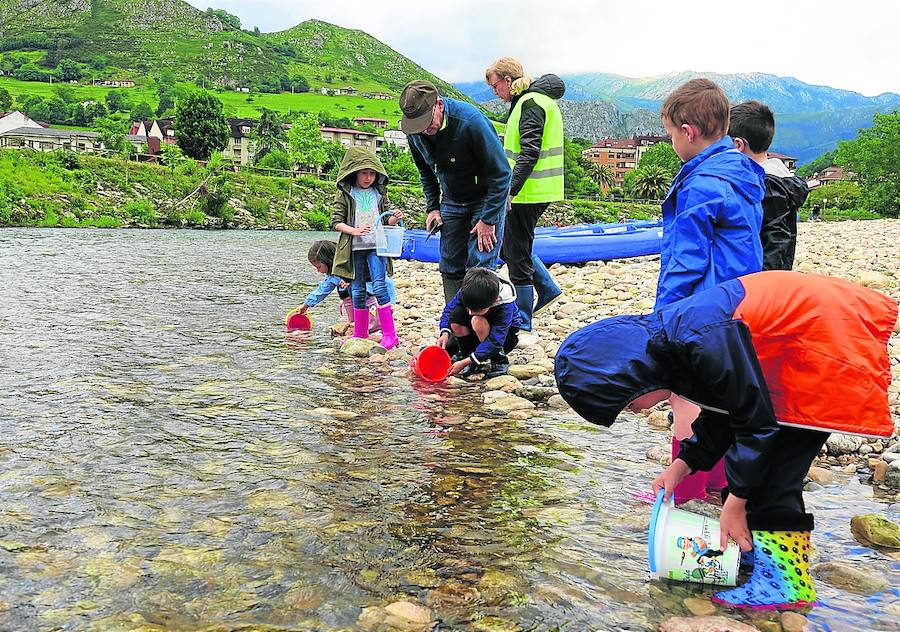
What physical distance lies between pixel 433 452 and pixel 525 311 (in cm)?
329

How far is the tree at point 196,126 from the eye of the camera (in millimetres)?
90875

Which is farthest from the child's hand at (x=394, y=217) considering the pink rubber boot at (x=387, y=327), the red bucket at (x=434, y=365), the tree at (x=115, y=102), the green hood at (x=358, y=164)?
the tree at (x=115, y=102)

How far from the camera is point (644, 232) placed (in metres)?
16.5

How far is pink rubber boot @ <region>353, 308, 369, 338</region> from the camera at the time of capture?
785 cm

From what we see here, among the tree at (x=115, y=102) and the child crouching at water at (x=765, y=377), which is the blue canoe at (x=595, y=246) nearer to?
the child crouching at water at (x=765, y=377)

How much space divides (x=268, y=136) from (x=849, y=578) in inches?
4563

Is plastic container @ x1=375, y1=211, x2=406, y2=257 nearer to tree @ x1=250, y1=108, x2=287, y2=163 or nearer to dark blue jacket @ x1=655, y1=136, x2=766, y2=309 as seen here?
dark blue jacket @ x1=655, y1=136, x2=766, y2=309

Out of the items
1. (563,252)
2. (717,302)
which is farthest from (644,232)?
(717,302)

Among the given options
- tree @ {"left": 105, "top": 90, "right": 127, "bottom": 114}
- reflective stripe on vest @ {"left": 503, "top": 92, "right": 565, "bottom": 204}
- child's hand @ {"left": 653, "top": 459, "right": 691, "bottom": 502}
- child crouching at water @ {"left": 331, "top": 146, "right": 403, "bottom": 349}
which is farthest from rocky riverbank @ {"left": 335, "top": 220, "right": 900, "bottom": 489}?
tree @ {"left": 105, "top": 90, "right": 127, "bottom": 114}

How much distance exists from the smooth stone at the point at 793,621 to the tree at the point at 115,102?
461 feet

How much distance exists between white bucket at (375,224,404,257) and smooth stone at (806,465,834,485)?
4421mm

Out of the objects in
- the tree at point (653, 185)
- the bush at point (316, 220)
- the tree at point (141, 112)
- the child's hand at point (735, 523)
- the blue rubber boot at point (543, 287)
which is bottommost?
the bush at point (316, 220)

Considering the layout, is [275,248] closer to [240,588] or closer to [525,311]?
[525,311]

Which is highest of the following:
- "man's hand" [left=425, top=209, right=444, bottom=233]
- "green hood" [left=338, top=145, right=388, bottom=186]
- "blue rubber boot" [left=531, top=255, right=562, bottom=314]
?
"green hood" [left=338, top=145, right=388, bottom=186]
